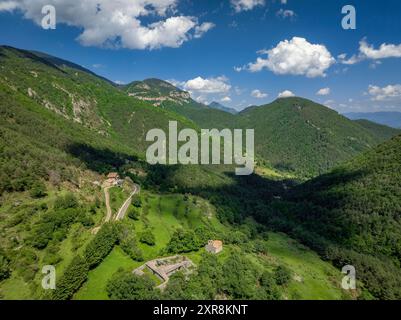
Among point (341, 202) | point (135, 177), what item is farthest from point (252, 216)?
point (135, 177)

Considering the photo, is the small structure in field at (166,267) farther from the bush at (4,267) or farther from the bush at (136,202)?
the bush at (136,202)

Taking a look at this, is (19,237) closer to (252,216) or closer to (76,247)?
(76,247)

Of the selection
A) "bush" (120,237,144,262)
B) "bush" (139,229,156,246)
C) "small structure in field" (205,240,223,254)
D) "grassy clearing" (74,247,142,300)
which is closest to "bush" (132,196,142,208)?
"bush" (139,229,156,246)

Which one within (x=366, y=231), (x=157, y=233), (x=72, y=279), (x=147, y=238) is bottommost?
(x=366, y=231)

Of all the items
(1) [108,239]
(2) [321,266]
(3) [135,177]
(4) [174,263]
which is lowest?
(2) [321,266]

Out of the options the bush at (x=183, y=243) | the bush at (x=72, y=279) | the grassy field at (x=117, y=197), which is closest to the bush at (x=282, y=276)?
the bush at (x=183, y=243)

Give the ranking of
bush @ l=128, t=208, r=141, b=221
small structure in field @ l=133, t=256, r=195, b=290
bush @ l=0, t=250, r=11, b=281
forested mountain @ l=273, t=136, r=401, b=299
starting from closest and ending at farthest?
bush @ l=0, t=250, r=11, b=281 < small structure in field @ l=133, t=256, r=195, b=290 < bush @ l=128, t=208, r=141, b=221 < forested mountain @ l=273, t=136, r=401, b=299

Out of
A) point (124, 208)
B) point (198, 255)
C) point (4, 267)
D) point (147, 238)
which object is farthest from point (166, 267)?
point (124, 208)

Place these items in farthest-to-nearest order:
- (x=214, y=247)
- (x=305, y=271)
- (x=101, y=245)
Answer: (x=305, y=271) → (x=214, y=247) → (x=101, y=245)

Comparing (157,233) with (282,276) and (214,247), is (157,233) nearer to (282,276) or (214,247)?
(214,247)

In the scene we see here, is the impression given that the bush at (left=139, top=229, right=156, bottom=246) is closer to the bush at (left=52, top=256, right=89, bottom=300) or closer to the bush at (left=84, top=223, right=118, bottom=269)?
the bush at (left=84, top=223, right=118, bottom=269)

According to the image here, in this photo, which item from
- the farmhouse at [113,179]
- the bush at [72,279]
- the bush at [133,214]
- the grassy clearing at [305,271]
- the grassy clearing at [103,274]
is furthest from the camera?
the farmhouse at [113,179]
